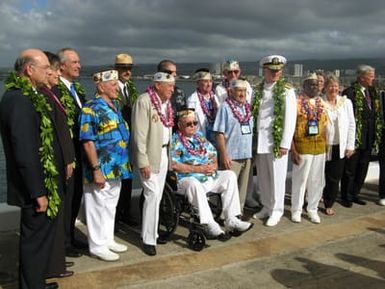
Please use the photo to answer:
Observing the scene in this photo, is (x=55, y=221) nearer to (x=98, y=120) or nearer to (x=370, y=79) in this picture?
(x=98, y=120)

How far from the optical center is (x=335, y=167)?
5973mm

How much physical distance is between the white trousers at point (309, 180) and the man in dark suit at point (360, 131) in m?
0.78

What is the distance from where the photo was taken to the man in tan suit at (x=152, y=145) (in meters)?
4.43

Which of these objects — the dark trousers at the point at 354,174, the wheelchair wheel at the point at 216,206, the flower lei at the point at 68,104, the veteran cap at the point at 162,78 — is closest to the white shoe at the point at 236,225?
the wheelchair wheel at the point at 216,206

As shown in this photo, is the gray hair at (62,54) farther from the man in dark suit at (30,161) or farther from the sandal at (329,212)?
the sandal at (329,212)

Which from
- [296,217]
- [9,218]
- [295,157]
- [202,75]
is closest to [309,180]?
[295,157]

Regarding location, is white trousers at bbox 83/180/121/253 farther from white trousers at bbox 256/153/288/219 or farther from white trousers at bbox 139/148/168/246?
white trousers at bbox 256/153/288/219

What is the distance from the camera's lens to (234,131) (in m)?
5.30

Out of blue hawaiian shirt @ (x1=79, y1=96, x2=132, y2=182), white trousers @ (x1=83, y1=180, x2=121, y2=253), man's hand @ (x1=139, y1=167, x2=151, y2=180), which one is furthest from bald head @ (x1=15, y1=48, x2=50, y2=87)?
man's hand @ (x1=139, y1=167, x2=151, y2=180)

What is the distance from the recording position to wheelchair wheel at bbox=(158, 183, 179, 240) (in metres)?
4.73

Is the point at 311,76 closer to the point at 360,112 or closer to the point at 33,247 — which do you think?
the point at 360,112

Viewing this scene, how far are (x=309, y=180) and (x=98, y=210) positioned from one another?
265cm

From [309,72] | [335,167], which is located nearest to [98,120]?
[309,72]

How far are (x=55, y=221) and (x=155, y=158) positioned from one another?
124cm
